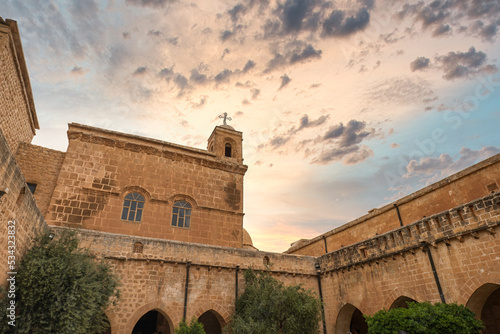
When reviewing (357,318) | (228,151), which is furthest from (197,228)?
(357,318)

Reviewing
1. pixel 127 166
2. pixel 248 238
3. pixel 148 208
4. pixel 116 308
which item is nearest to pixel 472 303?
pixel 116 308

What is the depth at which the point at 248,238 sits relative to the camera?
2756 centimetres

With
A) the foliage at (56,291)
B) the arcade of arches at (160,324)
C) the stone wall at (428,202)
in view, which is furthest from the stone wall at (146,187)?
the stone wall at (428,202)

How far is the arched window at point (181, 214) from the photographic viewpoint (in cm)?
1630

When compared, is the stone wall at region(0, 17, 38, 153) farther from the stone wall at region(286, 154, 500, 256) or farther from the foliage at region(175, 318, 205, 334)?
the stone wall at region(286, 154, 500, 256)

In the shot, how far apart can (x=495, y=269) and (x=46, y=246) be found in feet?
39.6

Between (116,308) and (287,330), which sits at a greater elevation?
(116,308)

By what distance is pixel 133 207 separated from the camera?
51.1 ft

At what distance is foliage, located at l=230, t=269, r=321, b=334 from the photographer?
1110cm

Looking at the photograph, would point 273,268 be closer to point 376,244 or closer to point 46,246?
point 376,244

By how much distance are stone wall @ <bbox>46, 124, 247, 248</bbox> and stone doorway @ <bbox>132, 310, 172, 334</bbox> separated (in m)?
4.27

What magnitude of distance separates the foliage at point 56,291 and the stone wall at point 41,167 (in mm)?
6493

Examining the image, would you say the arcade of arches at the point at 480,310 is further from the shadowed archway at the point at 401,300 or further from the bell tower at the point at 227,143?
the bell tower at the point at 227,143

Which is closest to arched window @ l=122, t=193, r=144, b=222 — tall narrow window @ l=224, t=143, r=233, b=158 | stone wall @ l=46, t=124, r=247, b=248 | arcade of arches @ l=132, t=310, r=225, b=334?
stone wall @ l=46, t=124, r=247, b=248
